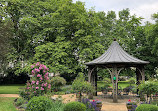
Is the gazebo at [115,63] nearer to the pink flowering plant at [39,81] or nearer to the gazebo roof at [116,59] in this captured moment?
the gazebo roof at [116,59]

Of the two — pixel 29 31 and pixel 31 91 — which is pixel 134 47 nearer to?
pixel 29 31

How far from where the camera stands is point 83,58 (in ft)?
68.5

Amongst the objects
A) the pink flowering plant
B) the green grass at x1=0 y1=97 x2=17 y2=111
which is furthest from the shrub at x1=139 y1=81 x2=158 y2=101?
the green grass at x1=0 y1=97 x2=17 y2=111

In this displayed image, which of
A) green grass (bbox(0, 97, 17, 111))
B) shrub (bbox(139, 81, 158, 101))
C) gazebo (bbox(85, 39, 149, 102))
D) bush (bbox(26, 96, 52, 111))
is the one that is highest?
gazebo (bbox(85, 39, 149, 102))

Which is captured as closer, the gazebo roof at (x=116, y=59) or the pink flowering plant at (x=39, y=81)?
the pink flowering plant at (x=39, y=81)

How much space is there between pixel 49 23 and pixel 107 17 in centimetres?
1395

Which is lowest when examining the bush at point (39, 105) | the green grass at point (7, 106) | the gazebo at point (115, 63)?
the green grass at point (7, 106)

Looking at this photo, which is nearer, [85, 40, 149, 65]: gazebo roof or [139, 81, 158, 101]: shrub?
[139, 81, 158, 101]: shrub

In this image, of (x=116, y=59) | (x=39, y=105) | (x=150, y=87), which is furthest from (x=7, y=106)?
(x=150, y=87)

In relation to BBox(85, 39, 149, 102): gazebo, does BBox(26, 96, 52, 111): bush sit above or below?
below

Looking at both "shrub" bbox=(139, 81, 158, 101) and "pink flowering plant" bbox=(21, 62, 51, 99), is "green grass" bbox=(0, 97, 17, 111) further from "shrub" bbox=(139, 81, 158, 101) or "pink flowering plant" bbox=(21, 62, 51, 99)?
"shrub" bbox=(139, 81, 158, 101)

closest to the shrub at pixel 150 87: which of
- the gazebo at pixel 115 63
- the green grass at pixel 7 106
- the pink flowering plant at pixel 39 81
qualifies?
the gazebo at pixel 115 63

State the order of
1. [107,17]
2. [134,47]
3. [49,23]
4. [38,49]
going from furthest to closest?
[107,17], [134,47], [49,23], [38,49]

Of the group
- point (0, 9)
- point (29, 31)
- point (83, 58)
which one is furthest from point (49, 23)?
point (0, 9)
